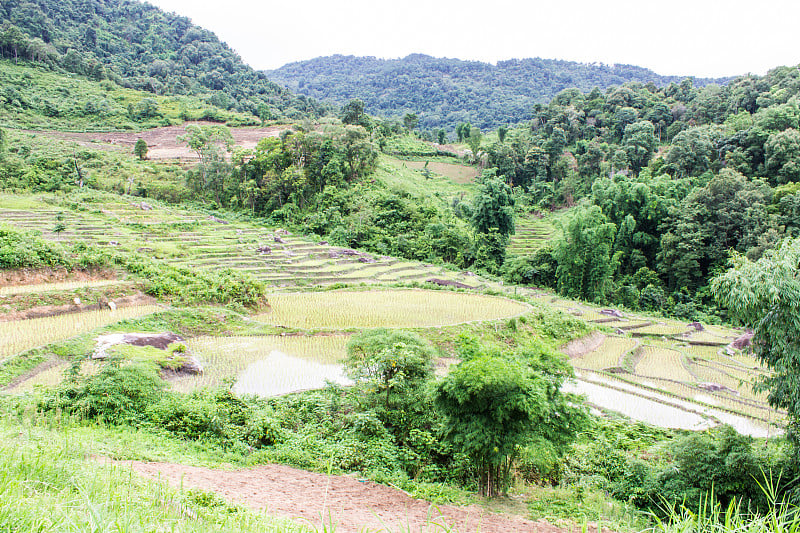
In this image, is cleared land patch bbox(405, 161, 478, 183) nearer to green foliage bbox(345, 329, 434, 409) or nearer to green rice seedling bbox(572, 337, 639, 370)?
green rice seedling bbox(572, 337, 639, 370)

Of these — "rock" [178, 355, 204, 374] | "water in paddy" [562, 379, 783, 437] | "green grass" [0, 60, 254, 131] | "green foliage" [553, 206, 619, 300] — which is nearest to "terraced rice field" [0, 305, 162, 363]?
"rock" [178, 355, 204, 374]

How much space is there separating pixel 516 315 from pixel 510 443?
12.0 m

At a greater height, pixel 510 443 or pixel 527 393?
Answer: pixel 527 393

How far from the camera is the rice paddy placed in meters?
15.8

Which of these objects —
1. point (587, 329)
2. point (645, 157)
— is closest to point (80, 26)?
Answer: point (645, 157)

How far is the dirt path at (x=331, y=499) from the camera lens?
4.83 meters

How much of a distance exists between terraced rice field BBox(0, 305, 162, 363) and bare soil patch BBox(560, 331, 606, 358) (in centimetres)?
1340

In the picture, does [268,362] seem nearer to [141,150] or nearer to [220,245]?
[220,245]

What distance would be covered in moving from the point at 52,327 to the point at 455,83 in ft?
390

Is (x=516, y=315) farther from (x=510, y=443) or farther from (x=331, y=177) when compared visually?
(x=331, y=177)

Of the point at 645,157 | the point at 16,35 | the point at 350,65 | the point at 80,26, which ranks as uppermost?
the point at 350,65

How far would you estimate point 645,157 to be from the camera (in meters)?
44.1

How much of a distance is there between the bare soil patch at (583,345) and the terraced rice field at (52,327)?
13397 millimetres

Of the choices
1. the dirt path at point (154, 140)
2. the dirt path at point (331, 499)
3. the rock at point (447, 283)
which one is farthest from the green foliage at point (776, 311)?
the dirt path at point (154, 140)
